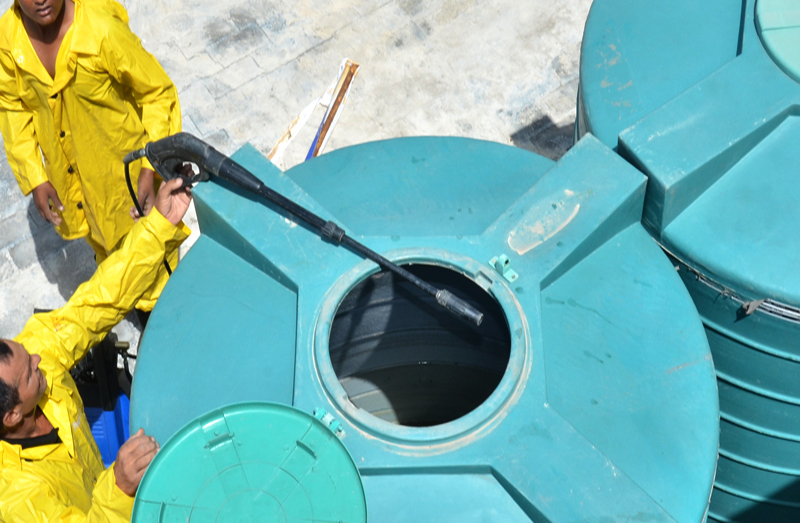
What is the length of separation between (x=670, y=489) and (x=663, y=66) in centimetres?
131

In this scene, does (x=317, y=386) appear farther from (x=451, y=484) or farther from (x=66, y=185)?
(x=66, y=185)

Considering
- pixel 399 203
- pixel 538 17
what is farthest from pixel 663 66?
pixel 538 17

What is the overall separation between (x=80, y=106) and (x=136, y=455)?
1.82 metres

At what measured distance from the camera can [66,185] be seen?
11.7ft

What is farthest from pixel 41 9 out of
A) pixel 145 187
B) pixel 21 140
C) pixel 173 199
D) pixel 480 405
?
pixel 480 405

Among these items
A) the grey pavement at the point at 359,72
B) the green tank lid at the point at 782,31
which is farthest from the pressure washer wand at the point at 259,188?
the grey pavement at the point at 359,72

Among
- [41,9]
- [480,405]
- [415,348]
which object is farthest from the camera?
[41,9]

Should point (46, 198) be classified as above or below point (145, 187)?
above

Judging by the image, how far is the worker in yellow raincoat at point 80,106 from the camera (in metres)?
3.13

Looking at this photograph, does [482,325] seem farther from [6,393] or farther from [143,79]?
[143,79]

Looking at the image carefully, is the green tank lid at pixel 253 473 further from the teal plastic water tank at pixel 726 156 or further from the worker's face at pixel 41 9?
the worker's face at pixel 41 9

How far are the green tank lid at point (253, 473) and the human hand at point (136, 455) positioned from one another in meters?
0.25

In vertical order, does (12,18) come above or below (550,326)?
above

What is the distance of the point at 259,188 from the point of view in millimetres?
2223
